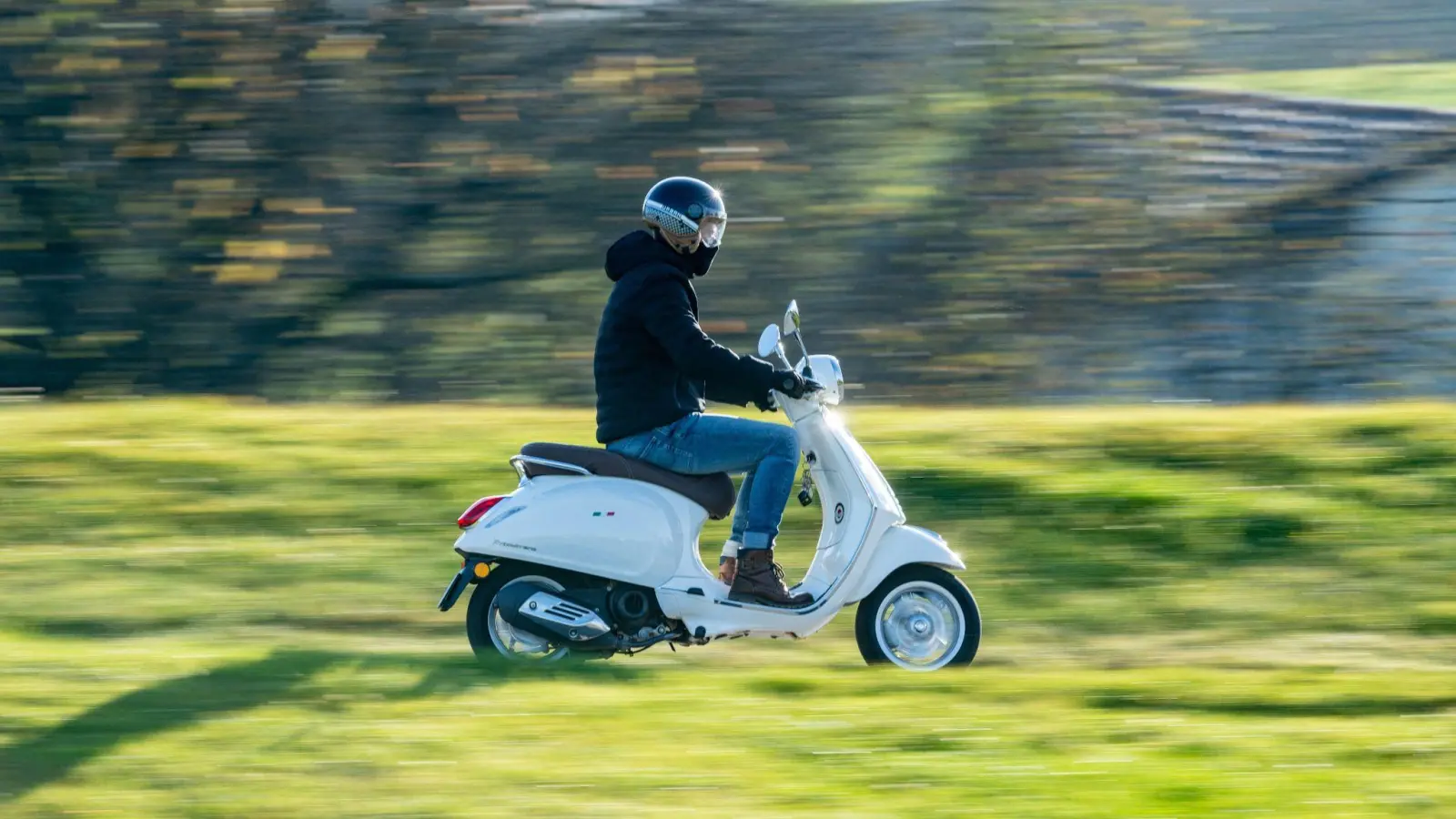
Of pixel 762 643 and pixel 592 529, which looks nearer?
pixel 592 529

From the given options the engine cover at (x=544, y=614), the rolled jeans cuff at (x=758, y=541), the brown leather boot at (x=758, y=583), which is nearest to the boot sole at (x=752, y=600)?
the brown leather boot at (x=758, y=583)

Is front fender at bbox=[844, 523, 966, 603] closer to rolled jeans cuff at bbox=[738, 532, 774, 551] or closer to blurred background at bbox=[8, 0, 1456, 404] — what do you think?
rolled jeans cuff at bbox=[738, 532, 774, 551]

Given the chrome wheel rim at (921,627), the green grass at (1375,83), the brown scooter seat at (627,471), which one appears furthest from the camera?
the green grass at (1375,83)

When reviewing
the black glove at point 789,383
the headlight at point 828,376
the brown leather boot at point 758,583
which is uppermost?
the headlight at point 828,376

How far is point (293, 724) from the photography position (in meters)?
5.62

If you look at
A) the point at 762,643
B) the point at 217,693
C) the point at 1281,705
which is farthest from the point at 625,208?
the point at 1281,705

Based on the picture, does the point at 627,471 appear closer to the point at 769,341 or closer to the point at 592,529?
the point at 592,529

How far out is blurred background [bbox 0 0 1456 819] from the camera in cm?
937

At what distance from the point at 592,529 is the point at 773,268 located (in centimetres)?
970

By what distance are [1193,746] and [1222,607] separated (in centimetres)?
291

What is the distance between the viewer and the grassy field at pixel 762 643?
5.11 metres

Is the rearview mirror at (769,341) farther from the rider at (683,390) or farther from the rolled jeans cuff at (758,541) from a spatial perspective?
the rolled jeans cuff at (758,541)

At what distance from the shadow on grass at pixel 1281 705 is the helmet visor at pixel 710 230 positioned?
2114 mm

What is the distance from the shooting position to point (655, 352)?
6602 mm
